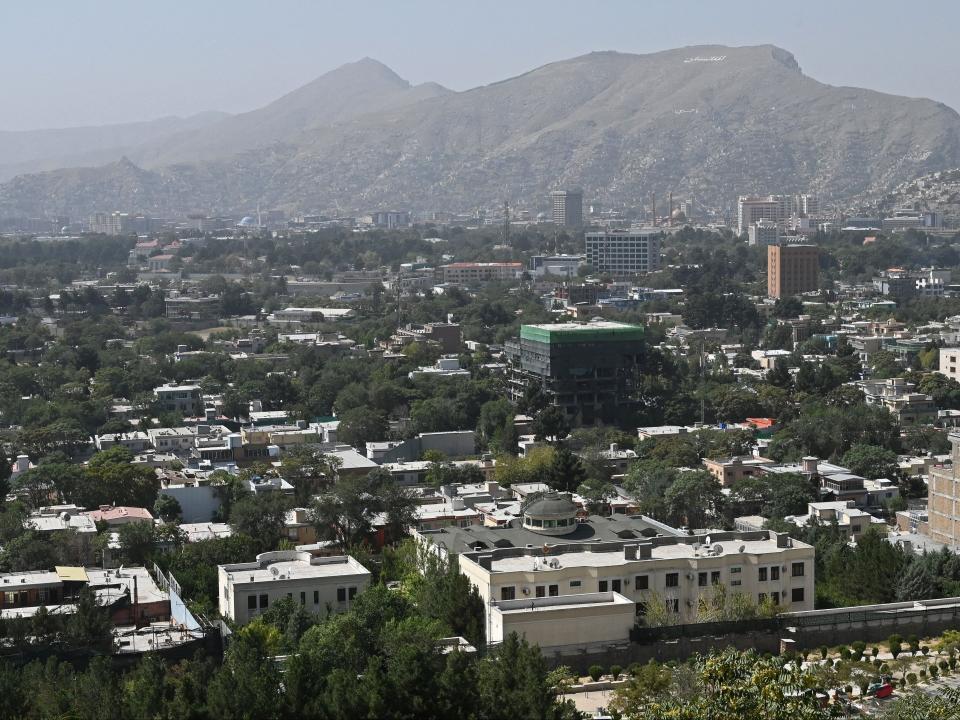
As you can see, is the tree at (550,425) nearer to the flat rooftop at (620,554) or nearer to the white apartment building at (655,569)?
the white apartment building at (655,569)

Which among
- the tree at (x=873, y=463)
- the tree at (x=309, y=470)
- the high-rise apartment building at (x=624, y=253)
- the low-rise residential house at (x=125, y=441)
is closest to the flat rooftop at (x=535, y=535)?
the tree at (x=309, y=470)

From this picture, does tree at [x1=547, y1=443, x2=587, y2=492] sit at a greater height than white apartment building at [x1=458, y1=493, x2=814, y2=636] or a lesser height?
lesser

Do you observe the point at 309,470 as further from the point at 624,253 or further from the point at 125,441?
the point at 624,253

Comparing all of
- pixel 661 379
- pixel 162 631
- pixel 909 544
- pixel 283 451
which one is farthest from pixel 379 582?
pixel 661 379

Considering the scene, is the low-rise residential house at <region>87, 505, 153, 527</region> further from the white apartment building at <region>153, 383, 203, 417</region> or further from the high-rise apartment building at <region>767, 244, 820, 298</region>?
the high-rise apartment building at <region>767, 244, 820, 298</region>

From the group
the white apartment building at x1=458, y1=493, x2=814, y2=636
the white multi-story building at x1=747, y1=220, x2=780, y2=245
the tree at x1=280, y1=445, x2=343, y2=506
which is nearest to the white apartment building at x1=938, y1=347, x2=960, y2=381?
the tree at x1=280, y1=445, x2=343, y2=506

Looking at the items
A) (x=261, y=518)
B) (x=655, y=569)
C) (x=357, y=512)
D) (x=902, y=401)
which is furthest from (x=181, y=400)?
(x=655, y=569)
